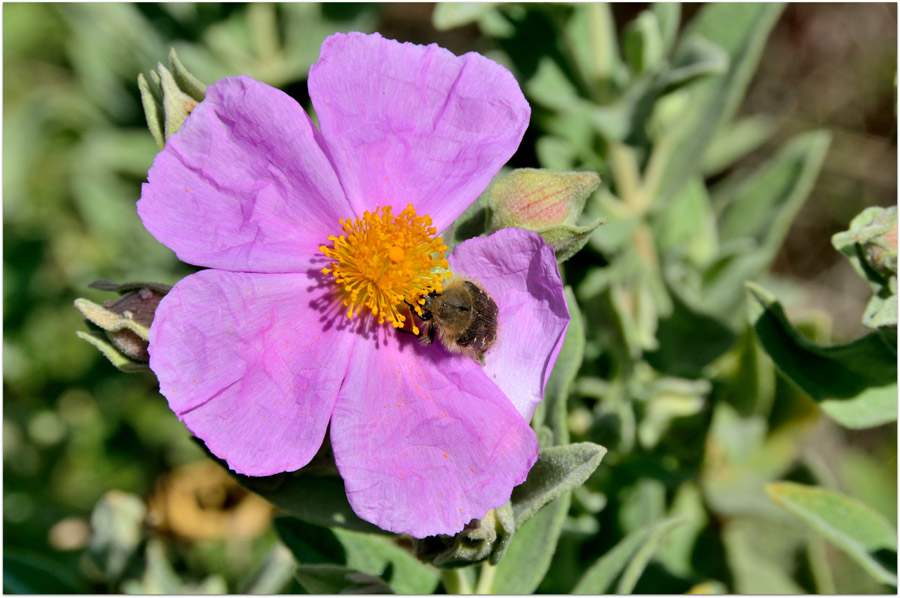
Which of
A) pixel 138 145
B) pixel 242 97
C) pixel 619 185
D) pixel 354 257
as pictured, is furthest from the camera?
pixel 138 145

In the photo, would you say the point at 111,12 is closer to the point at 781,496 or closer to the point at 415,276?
the point at 415,276

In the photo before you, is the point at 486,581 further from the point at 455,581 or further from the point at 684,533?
the point at 684,533

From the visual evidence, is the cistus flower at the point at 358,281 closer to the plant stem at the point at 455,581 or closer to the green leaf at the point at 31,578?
the plant stem at the point at 455,581

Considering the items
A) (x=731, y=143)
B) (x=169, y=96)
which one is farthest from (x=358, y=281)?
(x=731, y=143)

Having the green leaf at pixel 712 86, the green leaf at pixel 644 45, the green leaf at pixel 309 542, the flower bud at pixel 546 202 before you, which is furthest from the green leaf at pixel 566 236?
the green leaf at pixel 712 86

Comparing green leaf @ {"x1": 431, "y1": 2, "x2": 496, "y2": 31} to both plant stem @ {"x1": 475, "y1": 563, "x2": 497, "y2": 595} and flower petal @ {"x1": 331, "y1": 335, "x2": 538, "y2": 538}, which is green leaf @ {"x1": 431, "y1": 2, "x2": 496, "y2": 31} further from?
plant stem @ {"x1": 475, "y1": 563, "x2": 497, "y2": 595}

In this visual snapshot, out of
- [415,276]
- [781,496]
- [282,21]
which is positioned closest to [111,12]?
[282,21]

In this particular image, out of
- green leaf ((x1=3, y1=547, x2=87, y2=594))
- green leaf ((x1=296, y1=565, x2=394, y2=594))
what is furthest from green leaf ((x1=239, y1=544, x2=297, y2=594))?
green leaf ((x1=296, y1=565, x2=394, y2=594))
